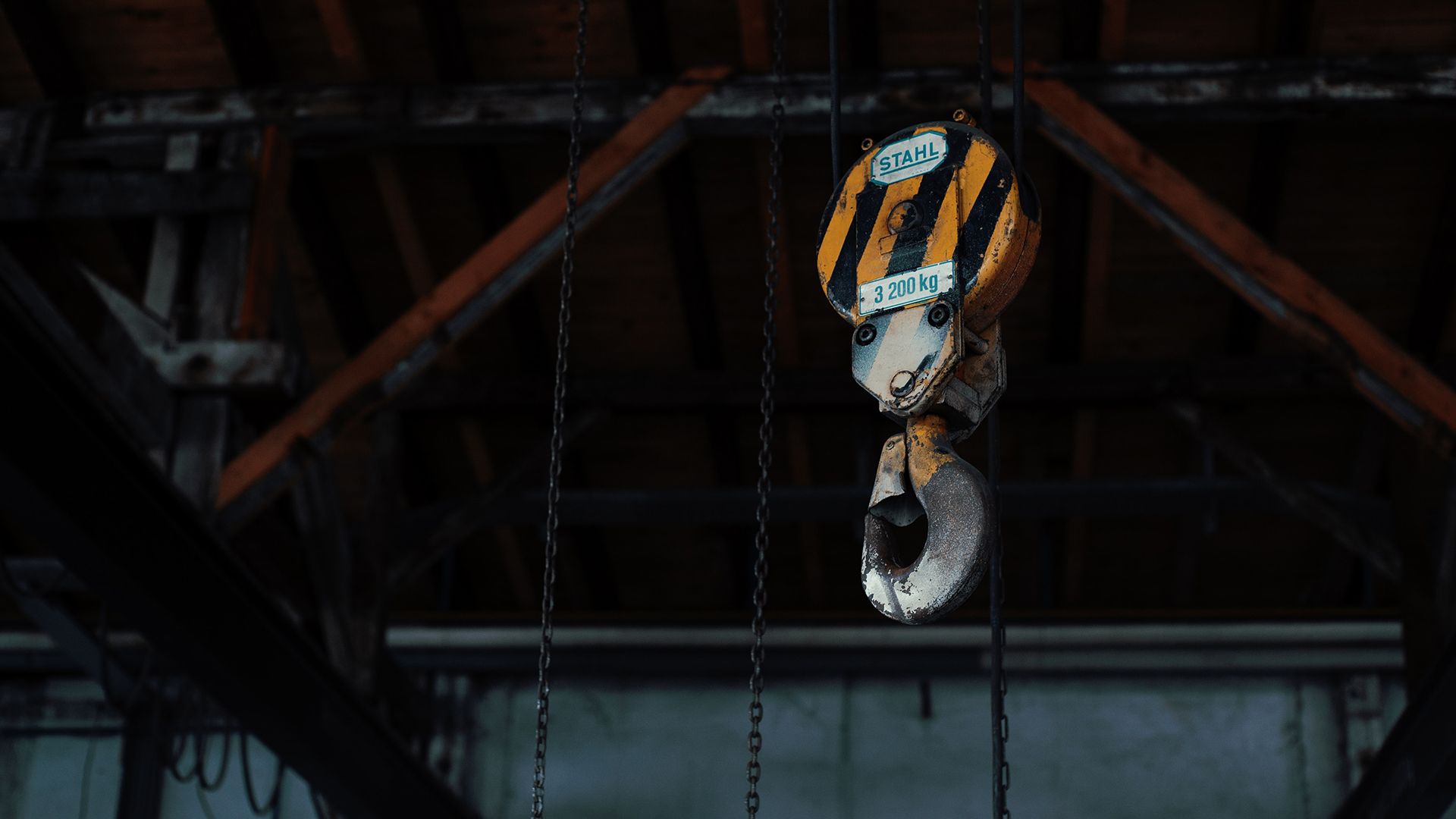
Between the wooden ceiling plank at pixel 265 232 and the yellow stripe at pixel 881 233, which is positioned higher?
the wooden ceiling plank at pixel 265 232

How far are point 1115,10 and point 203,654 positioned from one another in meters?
4.66

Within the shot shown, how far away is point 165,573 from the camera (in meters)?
6.23

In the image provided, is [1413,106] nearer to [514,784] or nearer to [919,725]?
[919,725]

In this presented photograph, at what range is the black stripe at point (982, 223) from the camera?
363 centimetres

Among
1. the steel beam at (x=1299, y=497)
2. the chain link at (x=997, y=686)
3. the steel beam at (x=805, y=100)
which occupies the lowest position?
the chain link at (x=997, y=686)

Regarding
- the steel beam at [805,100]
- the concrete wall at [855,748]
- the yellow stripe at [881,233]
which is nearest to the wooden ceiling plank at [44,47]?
the steel beam at [805,100]

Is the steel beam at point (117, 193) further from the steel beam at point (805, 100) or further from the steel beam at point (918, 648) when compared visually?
the steel beam at point (918, 648)

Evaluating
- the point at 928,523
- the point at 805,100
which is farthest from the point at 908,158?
the point at 805,100

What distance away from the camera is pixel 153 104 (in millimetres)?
8344

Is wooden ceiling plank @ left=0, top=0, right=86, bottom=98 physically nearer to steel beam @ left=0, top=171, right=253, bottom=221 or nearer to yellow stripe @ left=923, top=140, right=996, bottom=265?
steel beam @ left=0, top=171, right=253, bottom=221

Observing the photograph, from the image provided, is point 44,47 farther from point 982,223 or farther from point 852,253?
point 982,223

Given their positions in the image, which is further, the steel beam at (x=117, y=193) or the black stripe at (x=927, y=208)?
the steel beam at (x=117, y=193)

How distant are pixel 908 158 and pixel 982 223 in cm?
29

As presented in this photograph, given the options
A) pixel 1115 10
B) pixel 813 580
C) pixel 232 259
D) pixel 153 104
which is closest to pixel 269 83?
pixel 153 104
